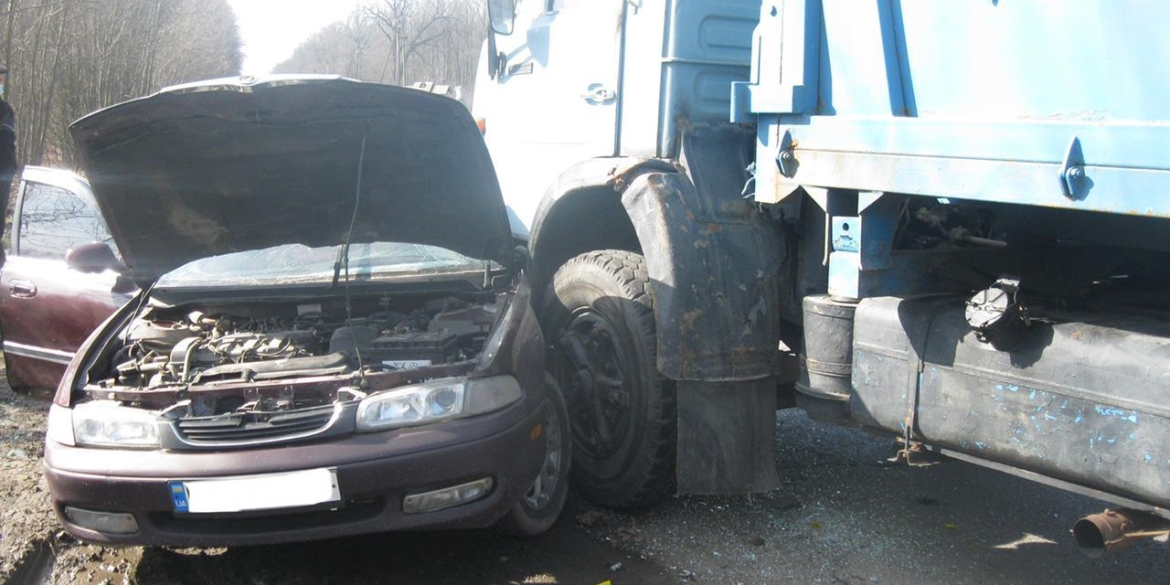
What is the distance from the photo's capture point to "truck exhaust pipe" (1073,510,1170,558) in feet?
8.04


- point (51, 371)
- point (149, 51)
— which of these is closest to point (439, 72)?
point (149, 51)

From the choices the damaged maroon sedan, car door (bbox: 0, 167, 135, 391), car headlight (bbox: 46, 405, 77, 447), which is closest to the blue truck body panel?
the damaged maroon sedan

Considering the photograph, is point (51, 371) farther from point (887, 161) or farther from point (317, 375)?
point (887, 161)

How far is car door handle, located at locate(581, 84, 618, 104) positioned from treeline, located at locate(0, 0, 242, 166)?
1197 centimetres

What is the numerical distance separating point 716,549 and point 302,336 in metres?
1.86

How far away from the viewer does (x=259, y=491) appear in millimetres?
2965

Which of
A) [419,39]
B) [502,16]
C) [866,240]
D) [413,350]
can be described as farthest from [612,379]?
[419,39]

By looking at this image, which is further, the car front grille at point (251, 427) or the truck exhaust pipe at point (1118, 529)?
the car front grille at point (251, 427)

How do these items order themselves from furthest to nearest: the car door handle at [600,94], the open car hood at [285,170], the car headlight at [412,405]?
the car door handle at [600,94], the open car hood at [285,170], the car headlight at [412,405]

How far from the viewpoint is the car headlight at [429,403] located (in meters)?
3.10

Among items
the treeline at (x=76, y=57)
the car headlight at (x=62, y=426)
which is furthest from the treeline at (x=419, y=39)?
the car headlight at (x=62, y=426)

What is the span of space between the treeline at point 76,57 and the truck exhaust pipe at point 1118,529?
14616mm

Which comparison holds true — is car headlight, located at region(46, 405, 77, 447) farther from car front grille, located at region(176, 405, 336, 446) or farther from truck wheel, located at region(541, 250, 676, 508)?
truck wheel, located at region(541, 250, 676, 508)

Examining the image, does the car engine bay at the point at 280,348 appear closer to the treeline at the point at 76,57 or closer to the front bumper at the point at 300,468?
the front bumper at the point at 300,468
